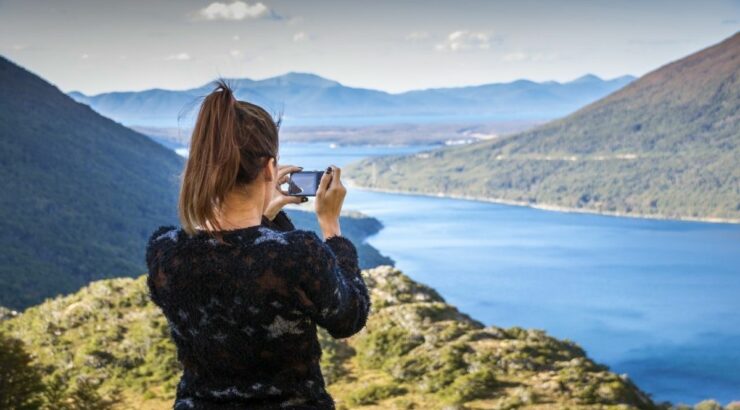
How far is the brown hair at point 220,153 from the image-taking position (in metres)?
1.76

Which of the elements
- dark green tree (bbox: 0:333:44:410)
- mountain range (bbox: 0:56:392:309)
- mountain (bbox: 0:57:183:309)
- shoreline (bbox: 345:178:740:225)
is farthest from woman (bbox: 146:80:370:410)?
shoreline (bbox: 345:178:740:225)

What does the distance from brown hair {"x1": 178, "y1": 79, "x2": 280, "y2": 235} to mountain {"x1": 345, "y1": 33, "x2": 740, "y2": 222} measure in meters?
132

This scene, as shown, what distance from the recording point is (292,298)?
173 centimetres

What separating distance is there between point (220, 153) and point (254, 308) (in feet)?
1.03

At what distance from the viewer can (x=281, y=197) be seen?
2.01 m

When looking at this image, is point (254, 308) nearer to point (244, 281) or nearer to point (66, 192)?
point (244, 281)

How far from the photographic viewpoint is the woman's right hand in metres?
1.93

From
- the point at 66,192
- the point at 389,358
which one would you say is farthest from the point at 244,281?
the point at 66,192

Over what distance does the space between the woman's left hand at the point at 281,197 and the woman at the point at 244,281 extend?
0.14 metres

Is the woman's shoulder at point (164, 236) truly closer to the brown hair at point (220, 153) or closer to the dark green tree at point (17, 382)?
the brown hair at point (220, 153)

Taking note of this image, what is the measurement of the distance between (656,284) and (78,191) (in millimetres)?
50165

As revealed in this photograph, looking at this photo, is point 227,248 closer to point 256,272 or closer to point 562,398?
point 256,272

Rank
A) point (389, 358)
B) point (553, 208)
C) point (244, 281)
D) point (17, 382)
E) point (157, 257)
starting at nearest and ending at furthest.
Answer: point (244, 281) → point (157, 257) → point (17, 382) → point (389, 358) → point (553, 208)

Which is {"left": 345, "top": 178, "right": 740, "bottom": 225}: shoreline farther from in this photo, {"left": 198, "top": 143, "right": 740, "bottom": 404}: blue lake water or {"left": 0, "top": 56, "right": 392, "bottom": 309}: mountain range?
{"left": 0, "top": 56, "right": 392, "bottom": 309}: mountain range
